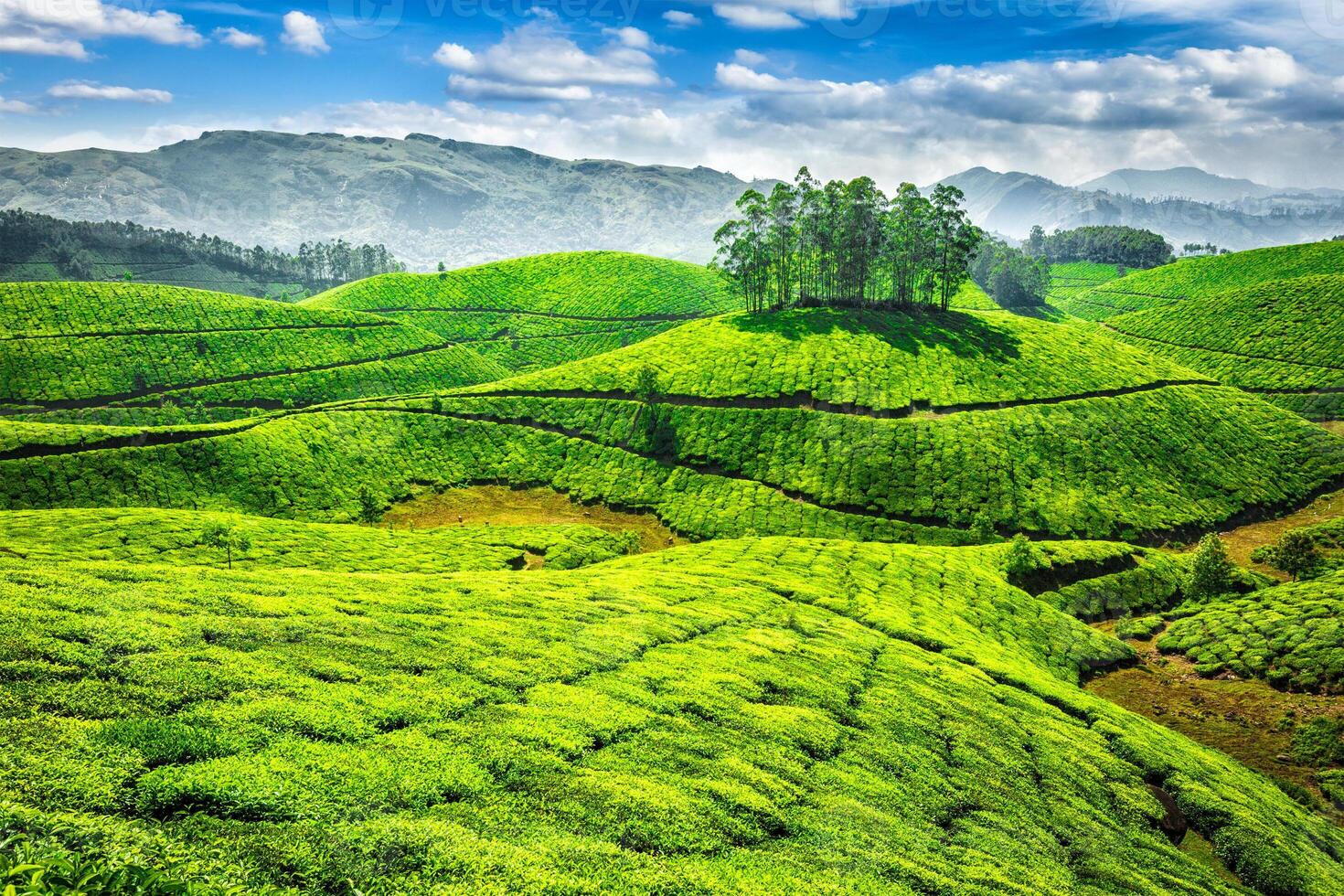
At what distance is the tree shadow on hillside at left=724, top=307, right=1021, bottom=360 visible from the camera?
136m

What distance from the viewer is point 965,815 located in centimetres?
2981

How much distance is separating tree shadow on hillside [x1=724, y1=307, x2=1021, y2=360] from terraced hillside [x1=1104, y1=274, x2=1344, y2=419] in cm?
7318

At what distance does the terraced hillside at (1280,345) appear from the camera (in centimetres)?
15150

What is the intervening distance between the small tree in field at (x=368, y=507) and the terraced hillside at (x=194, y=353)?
62.9 metres

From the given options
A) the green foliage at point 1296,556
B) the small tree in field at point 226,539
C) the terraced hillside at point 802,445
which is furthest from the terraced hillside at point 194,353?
the green foliage at point 1296,556

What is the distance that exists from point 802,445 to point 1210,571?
184 feet

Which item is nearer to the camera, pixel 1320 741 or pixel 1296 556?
pixel 1320 741

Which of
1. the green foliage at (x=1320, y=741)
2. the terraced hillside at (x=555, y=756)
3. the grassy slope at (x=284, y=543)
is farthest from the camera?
the grassy slope at (x=284, y=543)

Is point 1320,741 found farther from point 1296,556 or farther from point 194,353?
point 194,353

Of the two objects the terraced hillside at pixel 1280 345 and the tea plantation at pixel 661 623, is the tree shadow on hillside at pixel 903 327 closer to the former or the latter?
the tea plantation at pixel 661 623

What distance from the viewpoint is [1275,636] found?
205 feet

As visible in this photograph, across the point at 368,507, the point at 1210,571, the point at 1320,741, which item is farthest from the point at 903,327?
the point at 368,507

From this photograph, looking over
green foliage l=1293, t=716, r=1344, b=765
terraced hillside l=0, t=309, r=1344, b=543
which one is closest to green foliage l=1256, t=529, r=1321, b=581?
terraced hillside l=0, t=309, r=1344, b=543

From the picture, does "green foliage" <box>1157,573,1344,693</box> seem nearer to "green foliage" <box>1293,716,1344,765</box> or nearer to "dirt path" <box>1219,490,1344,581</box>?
"green foliage" <box>1293,716,1344,765</box>
